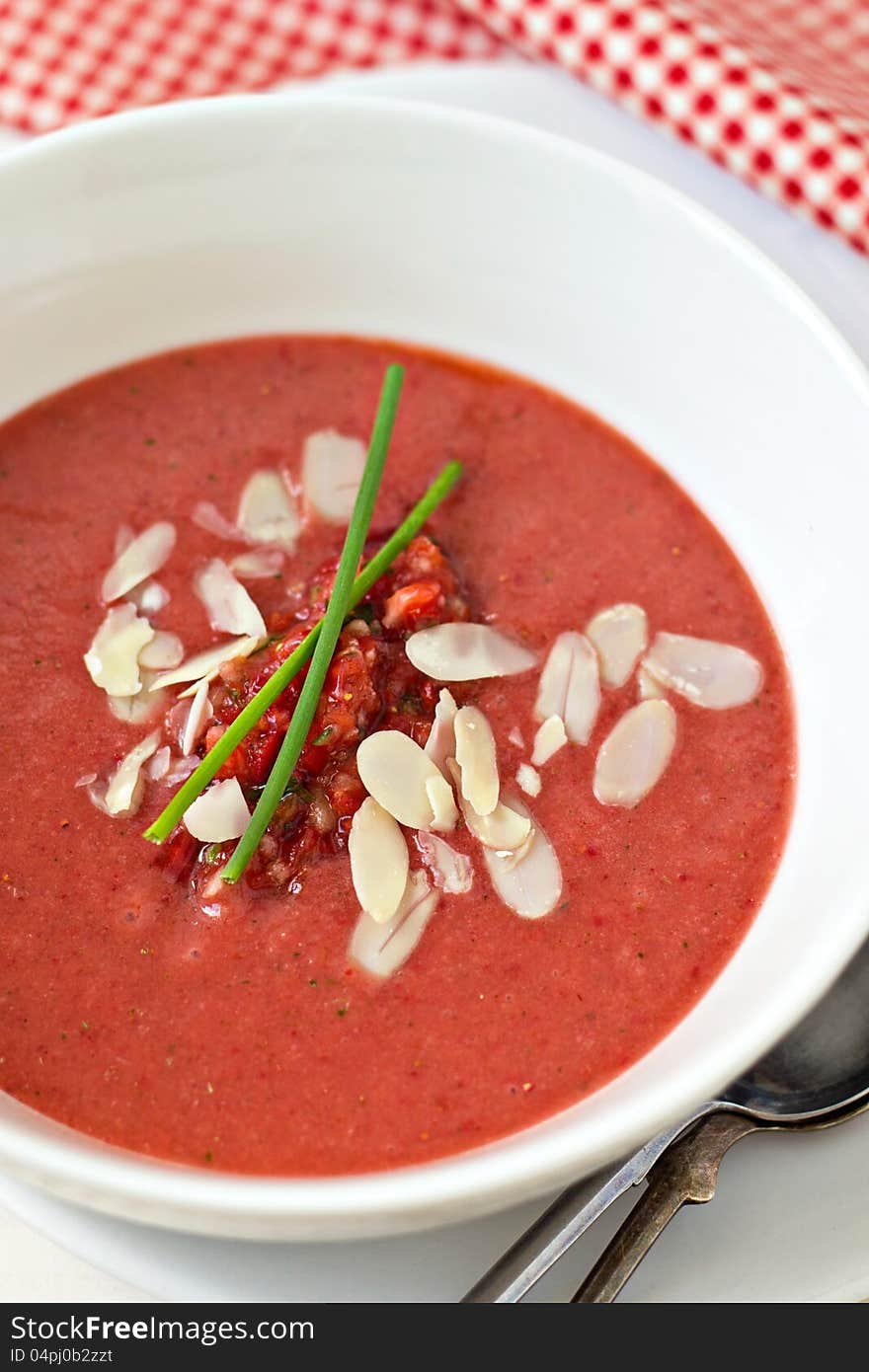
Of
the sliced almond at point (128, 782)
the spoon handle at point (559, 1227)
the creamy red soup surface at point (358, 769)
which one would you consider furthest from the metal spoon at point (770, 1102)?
the sliced almond at point (128, 782)

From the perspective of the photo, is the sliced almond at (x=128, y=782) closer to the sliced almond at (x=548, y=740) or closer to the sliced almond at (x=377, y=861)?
the sliced almond at (x=377, y=861)

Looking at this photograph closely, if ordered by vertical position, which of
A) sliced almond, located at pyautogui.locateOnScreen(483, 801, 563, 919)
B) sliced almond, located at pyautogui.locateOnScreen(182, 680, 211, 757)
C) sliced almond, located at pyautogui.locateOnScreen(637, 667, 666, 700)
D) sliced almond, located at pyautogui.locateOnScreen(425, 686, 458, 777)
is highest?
sliced almond, located at pyautogui.locateOnScreen(637, 667, 666, 700)

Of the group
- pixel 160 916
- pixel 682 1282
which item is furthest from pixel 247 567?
pixel 682 1282

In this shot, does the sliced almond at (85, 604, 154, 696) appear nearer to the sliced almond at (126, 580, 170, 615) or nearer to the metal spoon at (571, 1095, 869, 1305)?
the sliced almond at (126, 580, 170, 615)

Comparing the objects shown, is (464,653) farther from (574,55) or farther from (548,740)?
(574,55)

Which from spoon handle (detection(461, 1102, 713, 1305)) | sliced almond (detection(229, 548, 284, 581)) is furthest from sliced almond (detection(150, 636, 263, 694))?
spoon handle (detection(461, 1102, 713, 1305))
